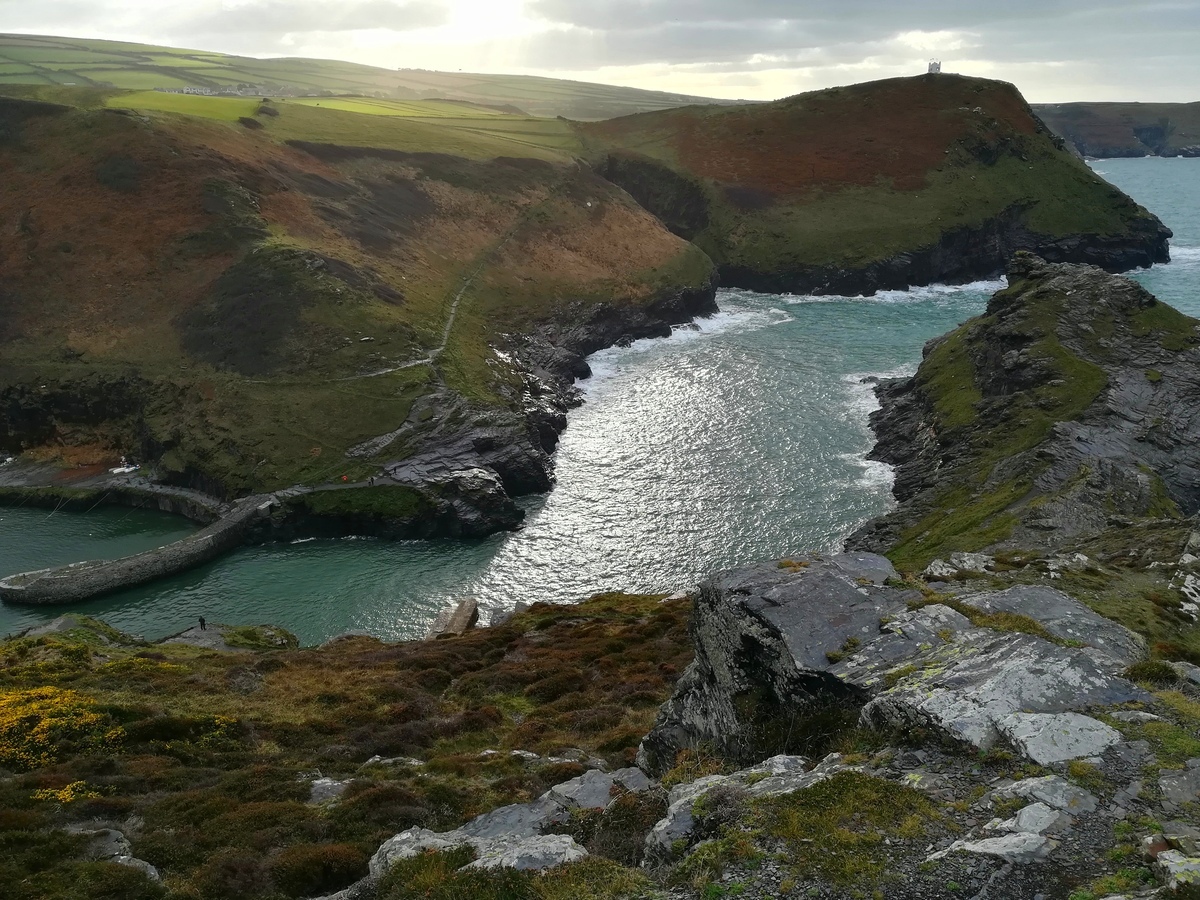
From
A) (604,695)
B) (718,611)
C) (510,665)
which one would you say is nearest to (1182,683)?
(718,611)

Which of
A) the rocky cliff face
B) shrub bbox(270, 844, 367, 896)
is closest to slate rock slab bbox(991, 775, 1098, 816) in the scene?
the rocky cliff face

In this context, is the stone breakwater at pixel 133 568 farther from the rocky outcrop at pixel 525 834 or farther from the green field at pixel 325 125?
the green field at pixel 325 125

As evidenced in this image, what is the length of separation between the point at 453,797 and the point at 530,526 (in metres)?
51.0

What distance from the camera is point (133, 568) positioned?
69750mm

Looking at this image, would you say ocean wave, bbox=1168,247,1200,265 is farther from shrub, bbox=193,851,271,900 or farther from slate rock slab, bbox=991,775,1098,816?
shrub, bbox=193,851,271,900

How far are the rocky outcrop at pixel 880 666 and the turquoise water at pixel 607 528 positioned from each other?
125 feet

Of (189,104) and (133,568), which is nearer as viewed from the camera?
(133,568)

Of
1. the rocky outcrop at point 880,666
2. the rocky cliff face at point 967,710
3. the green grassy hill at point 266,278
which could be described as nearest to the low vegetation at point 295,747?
the rocky cliff face at point 967,710

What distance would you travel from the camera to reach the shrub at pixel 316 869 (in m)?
21.6

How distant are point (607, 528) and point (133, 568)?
123 feet

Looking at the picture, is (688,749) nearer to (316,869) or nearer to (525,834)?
(525,834)

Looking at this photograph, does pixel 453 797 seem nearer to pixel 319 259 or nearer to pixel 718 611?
pixel 718 611

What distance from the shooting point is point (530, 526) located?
77.4 m

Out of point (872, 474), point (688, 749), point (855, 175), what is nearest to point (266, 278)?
point (872, 474)
